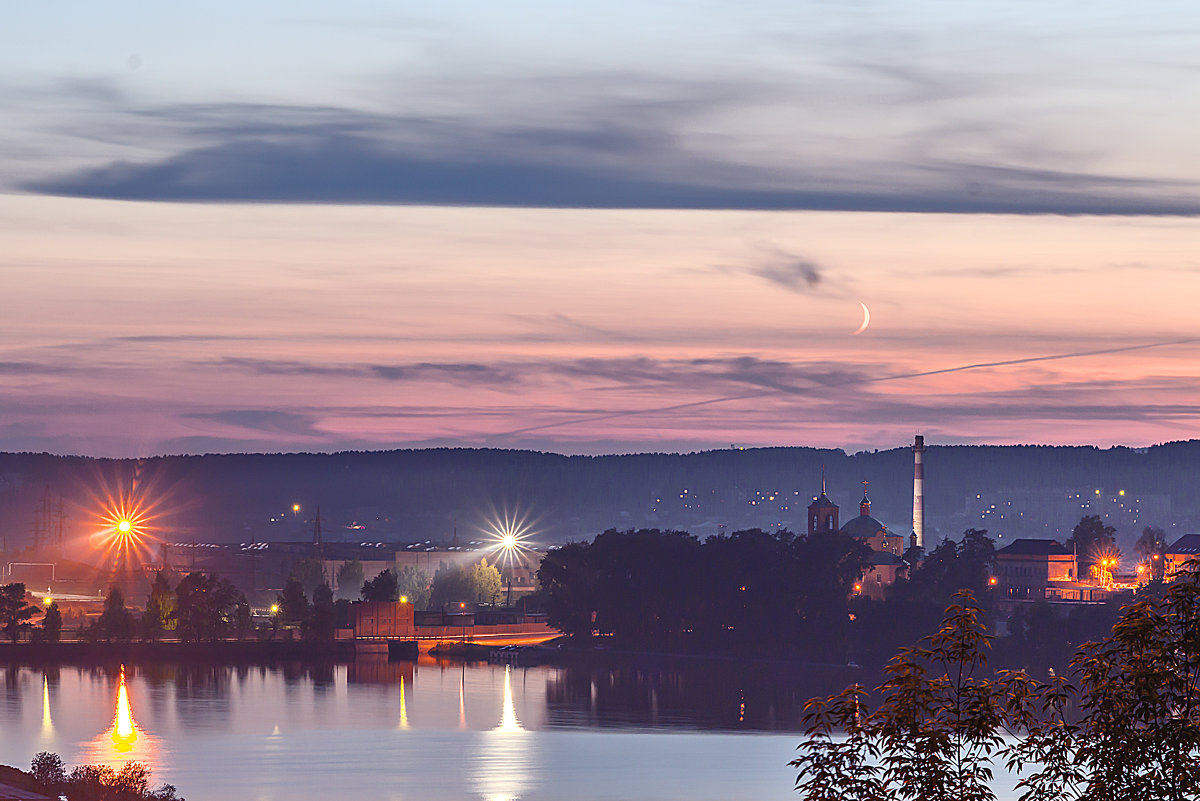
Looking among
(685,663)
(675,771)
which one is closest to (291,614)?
(685,663)

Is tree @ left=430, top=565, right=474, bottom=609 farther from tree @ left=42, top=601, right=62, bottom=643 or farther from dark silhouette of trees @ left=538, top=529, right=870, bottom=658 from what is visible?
tree @ left=42, top=601, right=62, bottom=643

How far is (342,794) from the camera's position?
2633 inches

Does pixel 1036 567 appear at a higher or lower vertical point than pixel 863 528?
lower

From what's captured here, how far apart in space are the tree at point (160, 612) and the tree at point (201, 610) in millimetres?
742

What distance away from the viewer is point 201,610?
13750 centimetres

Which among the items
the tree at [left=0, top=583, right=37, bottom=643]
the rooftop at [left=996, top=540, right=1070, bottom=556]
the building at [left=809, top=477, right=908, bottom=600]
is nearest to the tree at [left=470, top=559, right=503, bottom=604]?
the building at [left=809, top=477, right=908, bottom=600]

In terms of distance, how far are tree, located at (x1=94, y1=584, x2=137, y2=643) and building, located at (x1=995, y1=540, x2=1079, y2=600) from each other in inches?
2972

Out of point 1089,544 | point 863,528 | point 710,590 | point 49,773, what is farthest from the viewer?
point 863,528

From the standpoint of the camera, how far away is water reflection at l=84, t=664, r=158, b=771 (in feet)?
249

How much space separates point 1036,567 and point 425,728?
88.3 metres

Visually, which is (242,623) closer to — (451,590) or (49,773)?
(451,590)

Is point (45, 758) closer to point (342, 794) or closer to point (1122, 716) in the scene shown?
point (342, 794)

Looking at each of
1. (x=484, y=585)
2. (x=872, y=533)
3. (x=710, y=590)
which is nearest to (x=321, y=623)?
(x=710, y=590)

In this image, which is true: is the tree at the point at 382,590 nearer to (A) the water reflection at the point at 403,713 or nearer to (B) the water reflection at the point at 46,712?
(A) the water reflection at the point at 403,713
